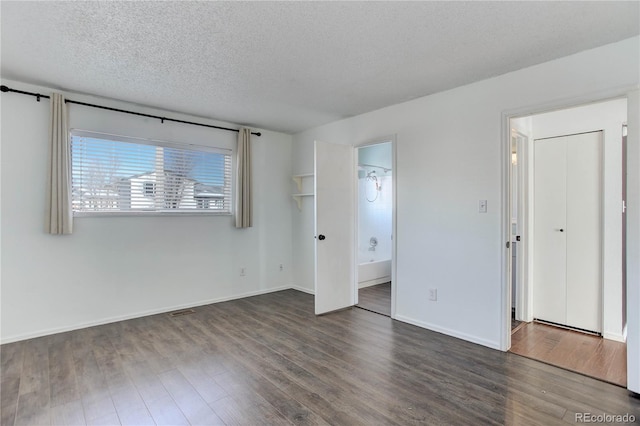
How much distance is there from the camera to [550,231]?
3502mm

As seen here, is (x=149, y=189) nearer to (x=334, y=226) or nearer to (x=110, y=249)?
(x=110, y=249)

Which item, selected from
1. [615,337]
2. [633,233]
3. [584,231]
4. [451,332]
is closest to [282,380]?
[451,332]

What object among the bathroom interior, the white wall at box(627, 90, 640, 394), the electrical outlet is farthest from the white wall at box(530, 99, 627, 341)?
the bathroom interior

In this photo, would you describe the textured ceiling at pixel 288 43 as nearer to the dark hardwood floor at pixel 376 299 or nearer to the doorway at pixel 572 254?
the doorway at pixel 572 254

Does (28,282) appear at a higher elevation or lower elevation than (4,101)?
lower

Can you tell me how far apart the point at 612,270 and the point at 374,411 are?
9.20 ft

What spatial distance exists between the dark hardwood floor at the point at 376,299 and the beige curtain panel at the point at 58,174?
3554 mm

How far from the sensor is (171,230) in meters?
4.04

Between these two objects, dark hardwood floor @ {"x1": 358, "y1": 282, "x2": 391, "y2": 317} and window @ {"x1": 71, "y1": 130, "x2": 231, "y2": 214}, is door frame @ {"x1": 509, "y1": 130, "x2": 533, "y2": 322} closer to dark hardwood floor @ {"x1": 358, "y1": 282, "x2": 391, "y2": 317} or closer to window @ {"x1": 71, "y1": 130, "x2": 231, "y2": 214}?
dark hardwood floor @ {"x1": 358, "y1": 282, "x2": 391, "y2": 317}

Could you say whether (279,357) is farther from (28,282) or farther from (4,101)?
(4,101)

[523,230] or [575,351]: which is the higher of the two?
[523,230]

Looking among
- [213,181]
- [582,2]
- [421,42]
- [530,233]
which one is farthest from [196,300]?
[582,2]

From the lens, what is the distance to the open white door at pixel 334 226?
389 cm

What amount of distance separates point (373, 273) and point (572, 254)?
2.82m
